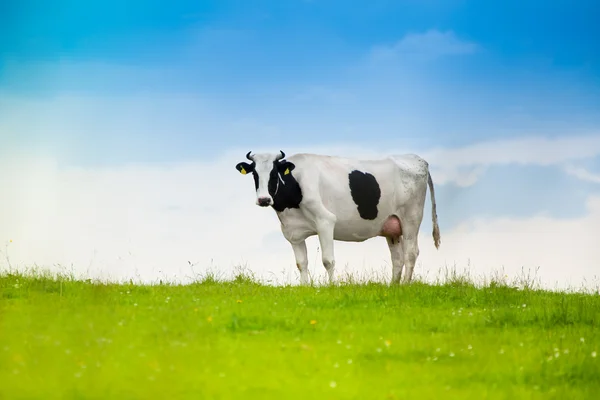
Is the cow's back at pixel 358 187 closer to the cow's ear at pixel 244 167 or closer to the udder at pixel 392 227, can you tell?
the udder at pixel 392 227

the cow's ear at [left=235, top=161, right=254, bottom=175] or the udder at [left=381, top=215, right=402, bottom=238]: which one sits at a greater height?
the cow's ear at [left=235, top=161, right=254, bottom=175]

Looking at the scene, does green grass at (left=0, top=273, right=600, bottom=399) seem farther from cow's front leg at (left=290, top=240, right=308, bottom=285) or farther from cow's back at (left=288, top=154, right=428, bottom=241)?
cow's back at (left=288, top=154, right=428, bottom=241)

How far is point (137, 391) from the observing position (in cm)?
847

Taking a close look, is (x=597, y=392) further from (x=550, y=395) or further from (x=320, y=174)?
(x=320, y=174)

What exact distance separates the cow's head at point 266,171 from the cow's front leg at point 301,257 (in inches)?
54.9

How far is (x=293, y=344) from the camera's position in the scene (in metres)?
11.1

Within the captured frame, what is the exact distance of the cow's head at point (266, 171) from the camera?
18469 millimetres

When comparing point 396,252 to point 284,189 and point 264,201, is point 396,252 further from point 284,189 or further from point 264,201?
point 264,201

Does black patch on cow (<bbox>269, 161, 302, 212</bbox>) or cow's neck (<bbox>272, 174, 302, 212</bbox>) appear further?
cow's neck (<bbox>272, 174, 302, 212</bbox>)

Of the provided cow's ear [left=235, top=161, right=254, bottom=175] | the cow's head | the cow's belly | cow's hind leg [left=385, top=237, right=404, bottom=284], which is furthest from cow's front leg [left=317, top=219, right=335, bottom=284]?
cow's hind leg [left=385, top=237, right=404, bottom=284]

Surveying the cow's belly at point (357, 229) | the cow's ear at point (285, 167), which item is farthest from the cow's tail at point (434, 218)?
the cow's ear at point (285, 167)

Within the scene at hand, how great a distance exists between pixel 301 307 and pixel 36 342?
4947 millimetres

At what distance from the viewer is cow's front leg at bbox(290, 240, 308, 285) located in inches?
756

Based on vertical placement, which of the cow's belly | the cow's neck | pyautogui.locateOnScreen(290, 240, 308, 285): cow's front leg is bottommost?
pyautogui.locateOnScreen(290, 240, 308, 285): cow's front leg
